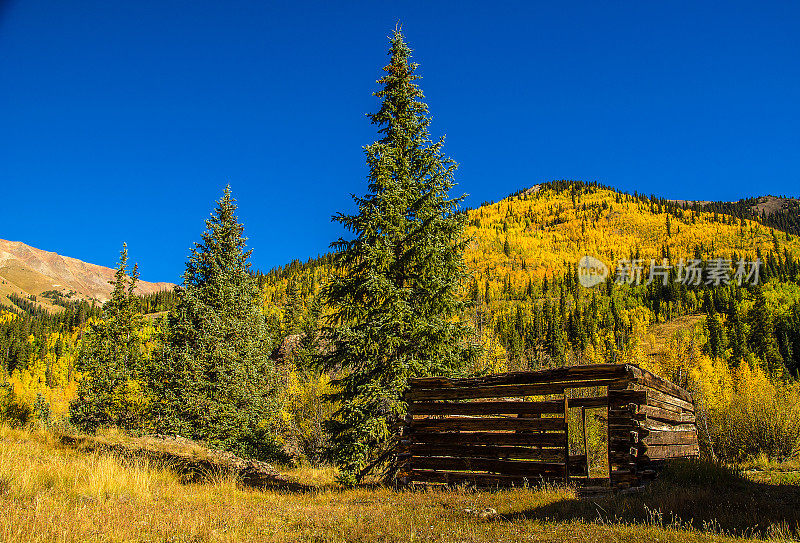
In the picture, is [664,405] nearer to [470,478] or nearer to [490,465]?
[490,465]

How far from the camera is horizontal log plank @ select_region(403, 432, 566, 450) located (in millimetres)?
11586

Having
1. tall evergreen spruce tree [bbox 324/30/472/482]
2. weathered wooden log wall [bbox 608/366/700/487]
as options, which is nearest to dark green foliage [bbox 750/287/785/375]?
weathered wooden log wall [bbox 608/366/700/487]

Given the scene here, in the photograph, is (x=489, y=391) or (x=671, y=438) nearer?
(x=489, y=391)

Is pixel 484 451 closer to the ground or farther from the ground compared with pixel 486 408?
closer to the ground

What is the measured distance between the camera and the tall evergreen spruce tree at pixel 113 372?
28.8 metres

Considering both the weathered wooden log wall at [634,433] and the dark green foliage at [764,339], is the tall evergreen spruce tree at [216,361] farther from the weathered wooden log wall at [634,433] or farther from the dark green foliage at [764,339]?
the dark green foliage at [764,339]

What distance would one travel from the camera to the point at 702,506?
24.7ft

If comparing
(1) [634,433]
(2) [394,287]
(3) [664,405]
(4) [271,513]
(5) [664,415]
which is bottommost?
(4) [271,513]

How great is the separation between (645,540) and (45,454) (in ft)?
46.1

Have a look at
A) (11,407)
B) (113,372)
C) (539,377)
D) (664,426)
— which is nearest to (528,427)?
(539,377)

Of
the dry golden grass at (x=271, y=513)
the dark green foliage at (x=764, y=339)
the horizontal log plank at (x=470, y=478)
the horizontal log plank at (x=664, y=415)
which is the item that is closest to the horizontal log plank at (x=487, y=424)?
the horizontal log plank at (x=470, y=478)

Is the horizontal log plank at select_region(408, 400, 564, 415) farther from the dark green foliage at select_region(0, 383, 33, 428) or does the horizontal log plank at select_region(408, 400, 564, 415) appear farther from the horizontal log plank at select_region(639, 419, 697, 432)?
the dark green foliage at select_region(0, 383, 33, 428)

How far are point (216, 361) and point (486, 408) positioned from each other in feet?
54.4

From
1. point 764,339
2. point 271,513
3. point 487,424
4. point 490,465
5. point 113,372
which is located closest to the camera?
point 271,513
